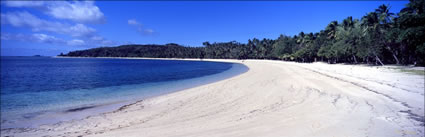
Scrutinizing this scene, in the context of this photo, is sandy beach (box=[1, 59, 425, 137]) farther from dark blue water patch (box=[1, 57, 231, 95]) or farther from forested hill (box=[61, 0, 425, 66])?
dark blue water patch (box=[1, 57, 231, 95])

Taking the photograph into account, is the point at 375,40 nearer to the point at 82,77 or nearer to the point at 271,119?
the point at 271,119

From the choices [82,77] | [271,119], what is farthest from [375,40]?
[82,77]

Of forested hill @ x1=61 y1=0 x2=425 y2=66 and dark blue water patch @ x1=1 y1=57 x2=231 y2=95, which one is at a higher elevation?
forested hill @ x1=61 y1=0 x2=425 y2=66

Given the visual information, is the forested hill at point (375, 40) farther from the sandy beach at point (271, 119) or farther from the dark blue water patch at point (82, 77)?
the dark blue water patch at point (82, 77)

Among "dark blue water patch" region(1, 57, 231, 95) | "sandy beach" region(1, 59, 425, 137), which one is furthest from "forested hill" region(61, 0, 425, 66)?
"dark blue water patch" region(1, 57, 231, 95)

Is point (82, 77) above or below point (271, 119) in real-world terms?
below

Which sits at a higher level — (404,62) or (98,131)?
(404,62)

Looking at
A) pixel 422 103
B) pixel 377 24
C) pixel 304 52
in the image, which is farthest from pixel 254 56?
pixel 422 103

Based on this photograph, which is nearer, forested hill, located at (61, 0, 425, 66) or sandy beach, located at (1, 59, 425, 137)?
sandy beach, located at (1, 59, 425, 137)

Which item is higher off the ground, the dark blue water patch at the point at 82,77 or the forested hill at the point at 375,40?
the forested hill at the point at 375,40

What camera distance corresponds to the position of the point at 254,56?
10225 centimetres

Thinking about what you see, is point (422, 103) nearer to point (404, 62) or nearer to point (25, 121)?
point (25, 121)

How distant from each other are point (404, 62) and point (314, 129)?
40.5 m

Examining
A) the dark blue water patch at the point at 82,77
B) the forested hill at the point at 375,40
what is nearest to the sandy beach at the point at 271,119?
the forested hill at the point at 375,40
